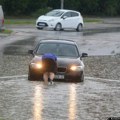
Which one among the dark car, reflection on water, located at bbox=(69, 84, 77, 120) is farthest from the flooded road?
the dark car

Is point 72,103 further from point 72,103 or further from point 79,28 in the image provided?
point 79,28

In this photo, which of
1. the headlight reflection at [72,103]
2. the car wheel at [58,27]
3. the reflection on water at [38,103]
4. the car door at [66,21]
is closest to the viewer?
the reflection on water at [38,103]

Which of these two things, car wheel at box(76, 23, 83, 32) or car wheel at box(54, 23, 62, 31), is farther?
car wheel at box(76, 23, 83, 32)

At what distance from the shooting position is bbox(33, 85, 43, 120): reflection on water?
1316 cm

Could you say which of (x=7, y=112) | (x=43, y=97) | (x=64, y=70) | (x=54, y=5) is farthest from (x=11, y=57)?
(x=54, y=5)

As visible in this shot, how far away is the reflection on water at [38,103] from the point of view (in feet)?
43.2

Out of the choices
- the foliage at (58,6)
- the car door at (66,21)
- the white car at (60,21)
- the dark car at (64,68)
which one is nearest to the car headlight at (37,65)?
the dark car at (64,68)

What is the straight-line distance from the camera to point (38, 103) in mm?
Result: 14836

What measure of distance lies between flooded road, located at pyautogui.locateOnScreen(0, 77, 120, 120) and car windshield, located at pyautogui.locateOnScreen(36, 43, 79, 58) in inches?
46.9

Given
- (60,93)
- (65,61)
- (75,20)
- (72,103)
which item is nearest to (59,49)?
(65,61)

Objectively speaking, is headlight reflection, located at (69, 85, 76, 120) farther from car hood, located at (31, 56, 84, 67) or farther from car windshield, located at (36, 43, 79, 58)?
car windshield, located at (36, 43, 79, 58)

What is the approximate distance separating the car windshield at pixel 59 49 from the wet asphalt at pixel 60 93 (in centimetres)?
104

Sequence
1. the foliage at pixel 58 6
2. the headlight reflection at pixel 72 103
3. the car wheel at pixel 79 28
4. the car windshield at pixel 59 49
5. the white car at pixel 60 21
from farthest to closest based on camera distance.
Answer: the foliage at pixel 58 6, the car wheel at pixel 79 28, the white car at pixel 60 21, the car windshield at pixel 59 49, the headlight reflection at pixel 72 103

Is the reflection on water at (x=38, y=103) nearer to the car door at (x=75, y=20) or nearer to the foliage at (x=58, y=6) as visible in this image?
the car door at (x=75, y=20)
